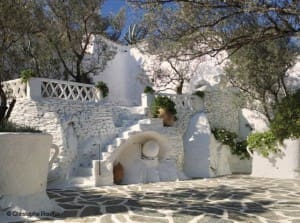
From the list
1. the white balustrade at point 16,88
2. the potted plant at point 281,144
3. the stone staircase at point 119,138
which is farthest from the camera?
the white balustrade at point 16,88

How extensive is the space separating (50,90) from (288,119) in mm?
8777

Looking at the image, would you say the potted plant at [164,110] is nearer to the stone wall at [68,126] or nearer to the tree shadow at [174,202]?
the stone wall at [68,126]

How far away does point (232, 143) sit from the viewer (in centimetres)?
1479

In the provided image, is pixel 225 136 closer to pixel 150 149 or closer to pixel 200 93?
pixel 200 93

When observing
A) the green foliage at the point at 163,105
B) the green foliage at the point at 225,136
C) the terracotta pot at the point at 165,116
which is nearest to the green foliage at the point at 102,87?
the green foliage at the point at 163,105

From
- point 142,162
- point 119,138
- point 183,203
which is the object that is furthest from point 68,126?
point 183,203

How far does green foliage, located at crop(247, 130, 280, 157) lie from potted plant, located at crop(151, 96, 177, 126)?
3.36 metres

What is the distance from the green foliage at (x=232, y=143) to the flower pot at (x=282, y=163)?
1782mm

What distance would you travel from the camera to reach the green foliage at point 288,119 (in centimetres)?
1124

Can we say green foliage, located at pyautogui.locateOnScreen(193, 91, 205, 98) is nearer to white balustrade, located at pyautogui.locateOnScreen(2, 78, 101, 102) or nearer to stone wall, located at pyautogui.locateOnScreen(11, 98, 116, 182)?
white balustrade, located at pyautogui.locateOnScreen(2, 78, 101, 102)

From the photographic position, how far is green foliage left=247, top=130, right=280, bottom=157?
12242 mm

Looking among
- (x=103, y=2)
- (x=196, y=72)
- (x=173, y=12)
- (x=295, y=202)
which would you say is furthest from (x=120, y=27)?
(x=295, y=202)

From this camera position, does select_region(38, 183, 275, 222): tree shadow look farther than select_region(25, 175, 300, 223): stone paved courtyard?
Yes

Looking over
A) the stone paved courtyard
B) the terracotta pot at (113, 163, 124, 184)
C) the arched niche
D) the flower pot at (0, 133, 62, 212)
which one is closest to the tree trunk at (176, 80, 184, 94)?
the arched niche
